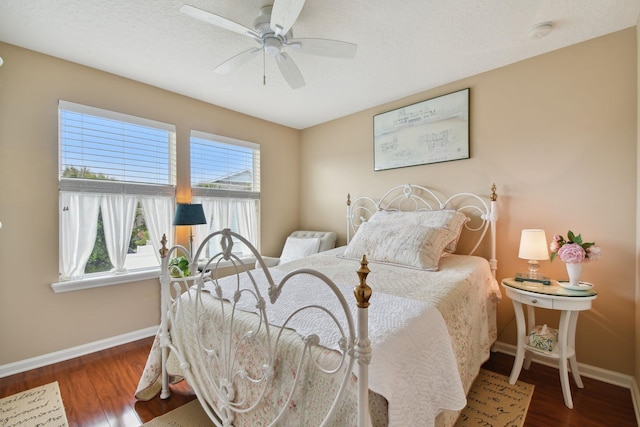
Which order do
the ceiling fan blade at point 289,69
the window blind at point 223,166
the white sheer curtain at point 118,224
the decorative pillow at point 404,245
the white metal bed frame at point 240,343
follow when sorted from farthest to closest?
the window blind at point 223,166
the white sheer curtain at point 118,224
the decorative pillow at point 404,245
the ceiling fan blade at point 289,69
the white metal bed frame at point 240,343

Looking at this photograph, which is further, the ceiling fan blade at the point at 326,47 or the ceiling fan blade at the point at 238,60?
the ceiling fan blade at the point at 238,60

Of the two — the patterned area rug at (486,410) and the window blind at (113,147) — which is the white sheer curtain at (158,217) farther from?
the patterned area rug at (486,410)

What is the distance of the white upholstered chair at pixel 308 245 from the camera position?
3.53 meters

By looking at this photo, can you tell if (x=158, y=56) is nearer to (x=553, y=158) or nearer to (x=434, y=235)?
(x=434, y=235)

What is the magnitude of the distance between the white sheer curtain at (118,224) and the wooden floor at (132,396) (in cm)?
85

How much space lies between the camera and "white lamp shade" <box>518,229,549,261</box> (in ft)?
6.61

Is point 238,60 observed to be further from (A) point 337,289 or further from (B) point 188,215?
(A) point 337,289

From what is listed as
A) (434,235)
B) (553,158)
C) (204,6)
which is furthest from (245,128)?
(553,158)

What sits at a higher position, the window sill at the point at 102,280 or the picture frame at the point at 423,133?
the picture frame at the point at 423,133

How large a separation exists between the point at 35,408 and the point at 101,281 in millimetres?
977

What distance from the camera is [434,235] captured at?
88.3 inches

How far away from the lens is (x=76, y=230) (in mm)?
2461

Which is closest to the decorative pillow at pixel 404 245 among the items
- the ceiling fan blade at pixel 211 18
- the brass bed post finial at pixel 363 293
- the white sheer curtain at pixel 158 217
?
the brass bed post finial at pixel 363 293

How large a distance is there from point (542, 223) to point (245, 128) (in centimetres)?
336
